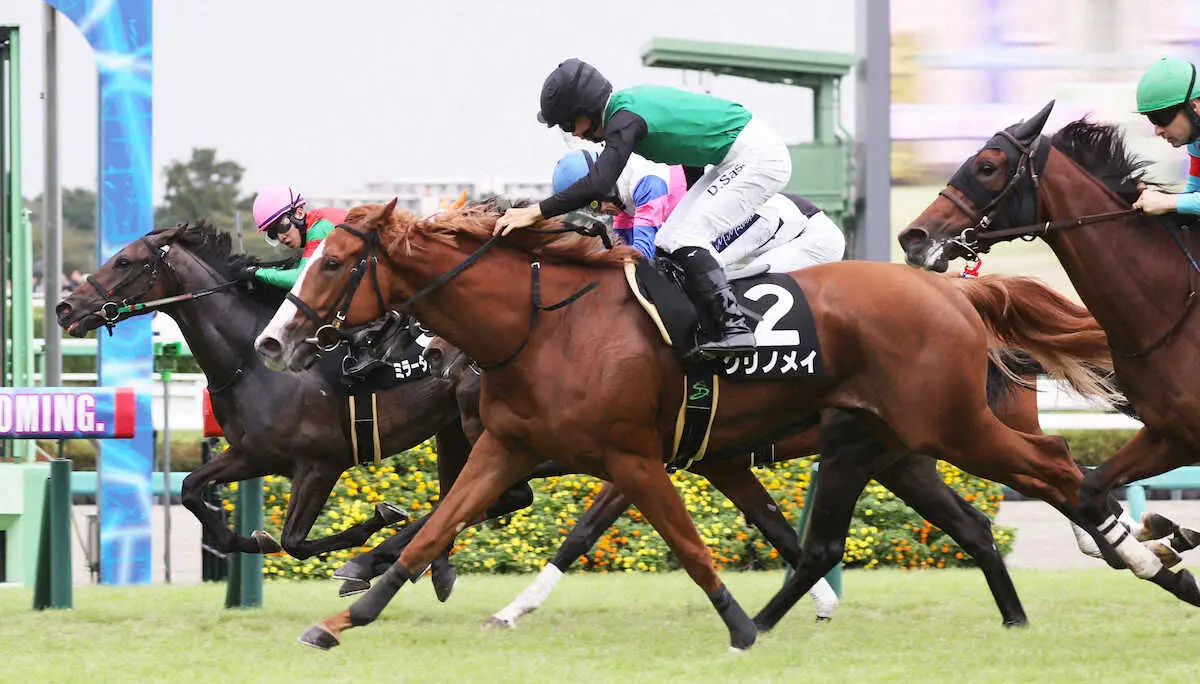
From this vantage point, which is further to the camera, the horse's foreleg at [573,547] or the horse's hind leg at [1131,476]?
the horse's foreleg at [573,547]

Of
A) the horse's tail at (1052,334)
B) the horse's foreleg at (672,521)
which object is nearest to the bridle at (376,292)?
the horse's foreleg at (672,521)

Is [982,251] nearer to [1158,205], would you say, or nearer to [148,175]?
[1158,205]

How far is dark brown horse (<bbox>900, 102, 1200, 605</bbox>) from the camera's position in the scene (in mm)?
5422

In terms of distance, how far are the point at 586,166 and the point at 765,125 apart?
3.21ft

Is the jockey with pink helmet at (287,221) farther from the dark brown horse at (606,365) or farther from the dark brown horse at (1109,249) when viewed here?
the dark brown horse at (1109,249)

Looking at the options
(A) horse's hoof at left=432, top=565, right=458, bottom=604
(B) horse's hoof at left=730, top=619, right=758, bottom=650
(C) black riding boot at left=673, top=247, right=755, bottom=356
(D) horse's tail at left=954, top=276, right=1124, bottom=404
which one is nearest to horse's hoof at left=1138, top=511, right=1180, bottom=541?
(D) horse's tail at left=954, top=276, right=1124, bottom=404

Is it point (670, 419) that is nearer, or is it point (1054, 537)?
point (670, 419)

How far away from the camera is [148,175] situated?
867cm

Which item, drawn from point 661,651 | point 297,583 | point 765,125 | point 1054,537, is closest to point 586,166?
point 765,125

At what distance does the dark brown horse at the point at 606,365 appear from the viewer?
5395mm

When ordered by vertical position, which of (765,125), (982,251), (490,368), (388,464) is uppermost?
(765,125)

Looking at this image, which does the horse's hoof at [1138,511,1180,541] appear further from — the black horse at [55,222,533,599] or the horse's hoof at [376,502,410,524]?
the horse's hoof at [376,502,410,524]

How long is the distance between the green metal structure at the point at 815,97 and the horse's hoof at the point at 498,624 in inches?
398

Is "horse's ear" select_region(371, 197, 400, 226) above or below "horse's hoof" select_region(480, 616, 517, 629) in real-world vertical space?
above
